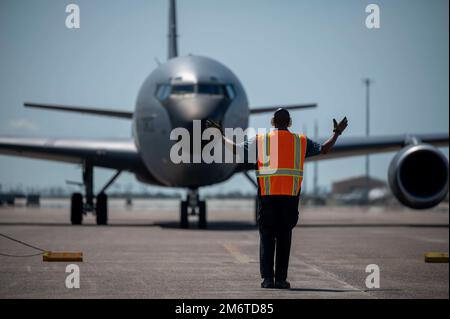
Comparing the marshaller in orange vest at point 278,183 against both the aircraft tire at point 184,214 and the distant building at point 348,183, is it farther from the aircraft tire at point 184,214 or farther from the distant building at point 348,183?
the distant building at point 348,183

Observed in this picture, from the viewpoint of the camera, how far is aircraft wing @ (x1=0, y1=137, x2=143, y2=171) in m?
20.4

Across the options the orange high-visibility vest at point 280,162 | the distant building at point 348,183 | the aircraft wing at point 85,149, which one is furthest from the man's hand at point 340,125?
the distant building at point 348,183

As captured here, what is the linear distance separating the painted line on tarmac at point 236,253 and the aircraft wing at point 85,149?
26.3 feet

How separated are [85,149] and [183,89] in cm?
444

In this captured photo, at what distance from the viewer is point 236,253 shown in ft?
37.0

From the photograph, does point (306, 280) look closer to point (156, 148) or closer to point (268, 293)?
point (268, 293)

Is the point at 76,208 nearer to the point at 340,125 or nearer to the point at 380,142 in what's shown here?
the point at 380,142

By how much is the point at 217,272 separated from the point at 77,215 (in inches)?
478

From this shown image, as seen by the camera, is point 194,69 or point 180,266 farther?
point 194,69

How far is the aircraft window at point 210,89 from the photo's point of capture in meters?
17.2

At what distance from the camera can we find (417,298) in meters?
6.41

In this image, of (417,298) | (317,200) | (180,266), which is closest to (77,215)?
(180,266)

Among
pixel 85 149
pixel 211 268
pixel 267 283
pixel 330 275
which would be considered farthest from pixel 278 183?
pixel 85 149
